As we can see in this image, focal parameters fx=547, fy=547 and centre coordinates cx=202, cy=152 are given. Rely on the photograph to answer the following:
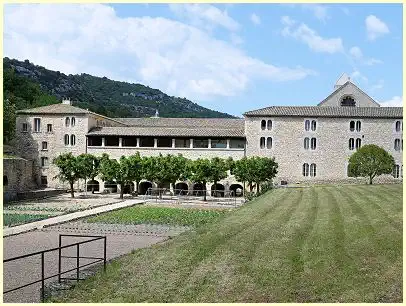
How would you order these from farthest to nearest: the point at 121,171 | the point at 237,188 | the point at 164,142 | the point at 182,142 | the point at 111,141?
the point at 111,141, the point at 164,142, the point at 182,142, the point at 237,188, the point at 121,171

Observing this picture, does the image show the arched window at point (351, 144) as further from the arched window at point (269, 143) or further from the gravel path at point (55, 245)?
the gravel path at point (55, 245)

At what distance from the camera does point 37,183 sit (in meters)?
57.6

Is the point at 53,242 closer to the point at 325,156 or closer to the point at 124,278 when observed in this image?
the point at 124,278

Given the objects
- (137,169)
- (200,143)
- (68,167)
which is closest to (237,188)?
(200,143)

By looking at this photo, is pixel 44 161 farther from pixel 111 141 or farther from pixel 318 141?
pixel 318 141

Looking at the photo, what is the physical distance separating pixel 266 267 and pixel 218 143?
4401cm

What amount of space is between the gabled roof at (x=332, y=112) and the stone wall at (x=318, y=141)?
0.46 metres

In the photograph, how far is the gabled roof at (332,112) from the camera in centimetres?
5506

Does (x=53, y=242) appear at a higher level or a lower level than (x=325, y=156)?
lower

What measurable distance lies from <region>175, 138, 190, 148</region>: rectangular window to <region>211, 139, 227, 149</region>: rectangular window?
2.60 meters

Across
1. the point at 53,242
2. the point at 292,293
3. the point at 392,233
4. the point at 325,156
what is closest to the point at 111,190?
the point at 325,156

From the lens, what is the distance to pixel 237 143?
5566cm

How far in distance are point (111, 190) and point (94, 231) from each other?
31.5 metres

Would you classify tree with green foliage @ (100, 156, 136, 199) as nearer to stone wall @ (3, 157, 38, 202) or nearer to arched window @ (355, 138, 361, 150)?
stone wall @ (3, 157, 38, 202)
